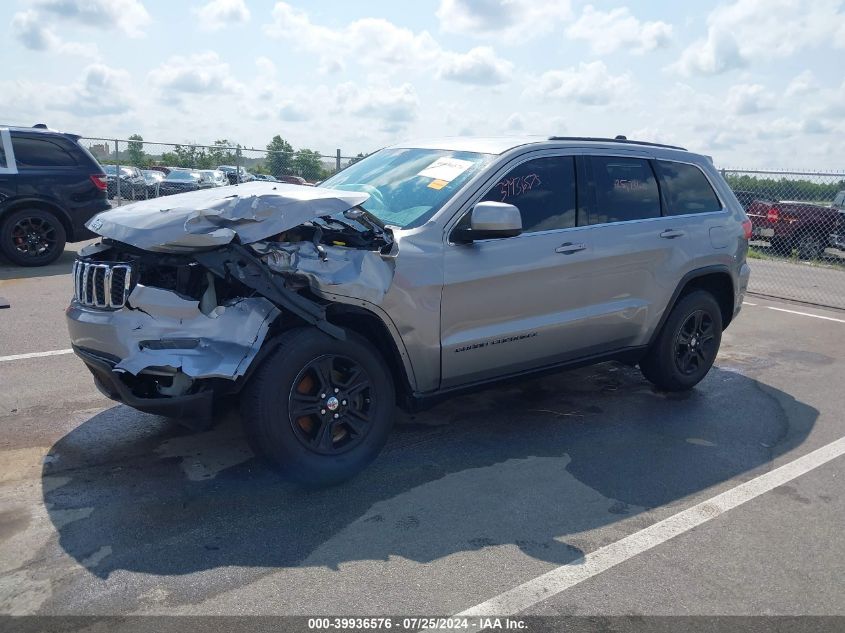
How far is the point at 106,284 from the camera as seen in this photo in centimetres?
383

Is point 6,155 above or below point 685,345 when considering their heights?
above

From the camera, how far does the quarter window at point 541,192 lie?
477 cm

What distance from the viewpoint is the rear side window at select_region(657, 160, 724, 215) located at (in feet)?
18.8

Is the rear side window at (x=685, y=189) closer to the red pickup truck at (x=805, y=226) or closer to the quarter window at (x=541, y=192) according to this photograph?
the quarter window at (x=541, y=192)

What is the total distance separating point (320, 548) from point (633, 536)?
1509 mm

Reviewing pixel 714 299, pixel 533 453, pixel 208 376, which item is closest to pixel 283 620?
pixel 208 376

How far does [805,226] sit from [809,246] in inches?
18.2

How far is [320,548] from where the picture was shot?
345 cm

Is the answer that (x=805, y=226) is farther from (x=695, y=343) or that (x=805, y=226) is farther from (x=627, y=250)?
(x=627, y=250)

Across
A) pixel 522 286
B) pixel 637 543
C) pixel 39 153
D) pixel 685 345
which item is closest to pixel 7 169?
pixel 39 153

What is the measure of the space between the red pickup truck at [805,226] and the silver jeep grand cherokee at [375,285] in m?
12.8

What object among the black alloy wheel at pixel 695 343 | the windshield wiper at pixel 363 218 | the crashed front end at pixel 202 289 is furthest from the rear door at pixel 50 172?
the black alloy wheel at pixel 695 343

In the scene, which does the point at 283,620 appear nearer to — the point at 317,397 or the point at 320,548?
the point at 320,548

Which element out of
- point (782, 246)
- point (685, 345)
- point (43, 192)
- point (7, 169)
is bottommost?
point (782, 246)
